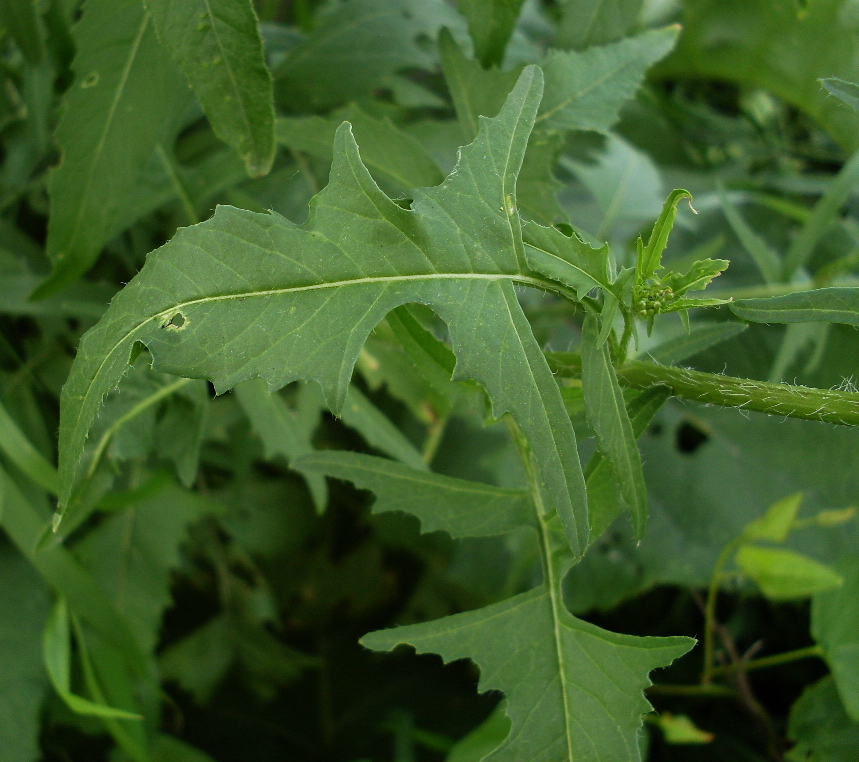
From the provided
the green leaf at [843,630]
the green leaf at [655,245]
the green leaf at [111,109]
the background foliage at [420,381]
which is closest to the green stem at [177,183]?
the background foliage at [420,381]

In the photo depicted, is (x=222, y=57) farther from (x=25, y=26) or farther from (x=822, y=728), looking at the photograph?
(x=822, y=728)

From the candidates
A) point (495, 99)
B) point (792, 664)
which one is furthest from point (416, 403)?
point (792, 664)

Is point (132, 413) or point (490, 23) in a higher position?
point (490, 23)

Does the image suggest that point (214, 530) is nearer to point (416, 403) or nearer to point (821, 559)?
point (416, 403)

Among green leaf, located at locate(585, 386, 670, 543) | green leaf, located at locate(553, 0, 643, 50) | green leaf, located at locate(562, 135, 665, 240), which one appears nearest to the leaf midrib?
green leaf, located at locate(585, 386, 670, 543)

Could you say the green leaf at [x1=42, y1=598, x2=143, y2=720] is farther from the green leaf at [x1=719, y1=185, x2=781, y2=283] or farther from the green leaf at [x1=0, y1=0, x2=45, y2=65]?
the green leaf at [x1=719, y1=185, x2=781, y2=283]

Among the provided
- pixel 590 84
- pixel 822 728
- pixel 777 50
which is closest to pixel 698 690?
pixel 822 728

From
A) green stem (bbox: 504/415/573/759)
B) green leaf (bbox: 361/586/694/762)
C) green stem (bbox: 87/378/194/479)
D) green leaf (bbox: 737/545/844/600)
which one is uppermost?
green stem (bbox: 87/378/194/479)
